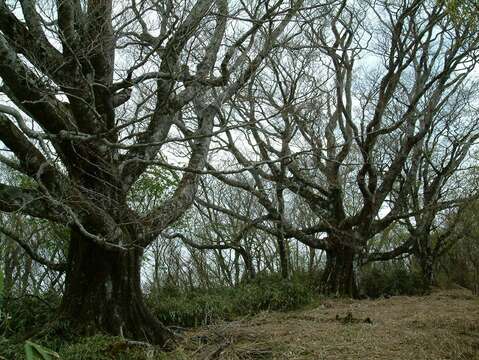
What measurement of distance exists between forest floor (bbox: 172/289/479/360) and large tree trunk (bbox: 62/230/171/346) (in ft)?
1.91

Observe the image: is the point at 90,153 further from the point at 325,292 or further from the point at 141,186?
the point at 325,292

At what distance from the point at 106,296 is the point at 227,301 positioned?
352 cm

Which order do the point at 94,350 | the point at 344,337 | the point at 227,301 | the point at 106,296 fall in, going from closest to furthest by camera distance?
the point at 94,350 → the point at 106,296 → the point at 344,337 → the point at 227,301

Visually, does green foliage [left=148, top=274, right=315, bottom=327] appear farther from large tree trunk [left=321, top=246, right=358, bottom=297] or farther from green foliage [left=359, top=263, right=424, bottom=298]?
green foliage [left=359, top=263, right=424, bottom=298]

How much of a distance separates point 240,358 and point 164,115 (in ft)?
10.2

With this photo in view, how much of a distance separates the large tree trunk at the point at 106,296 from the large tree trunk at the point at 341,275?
6722 millimetres

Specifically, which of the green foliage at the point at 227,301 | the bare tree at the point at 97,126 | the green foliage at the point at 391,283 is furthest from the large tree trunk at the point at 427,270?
the bare tree at the point at 97,126

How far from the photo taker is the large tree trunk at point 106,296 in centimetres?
540

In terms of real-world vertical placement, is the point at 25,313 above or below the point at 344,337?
above

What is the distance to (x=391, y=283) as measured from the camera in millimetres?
13031

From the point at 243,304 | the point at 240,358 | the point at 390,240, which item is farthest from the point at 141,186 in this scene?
the point at 390,240

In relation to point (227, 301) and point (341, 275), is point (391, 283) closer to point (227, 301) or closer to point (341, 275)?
point (341, 275)

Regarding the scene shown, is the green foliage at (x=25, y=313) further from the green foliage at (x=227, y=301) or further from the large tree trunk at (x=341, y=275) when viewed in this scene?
the large tree trunk at (x=341, y=275)

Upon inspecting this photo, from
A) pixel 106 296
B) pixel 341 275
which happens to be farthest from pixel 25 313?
pixel 341 275
